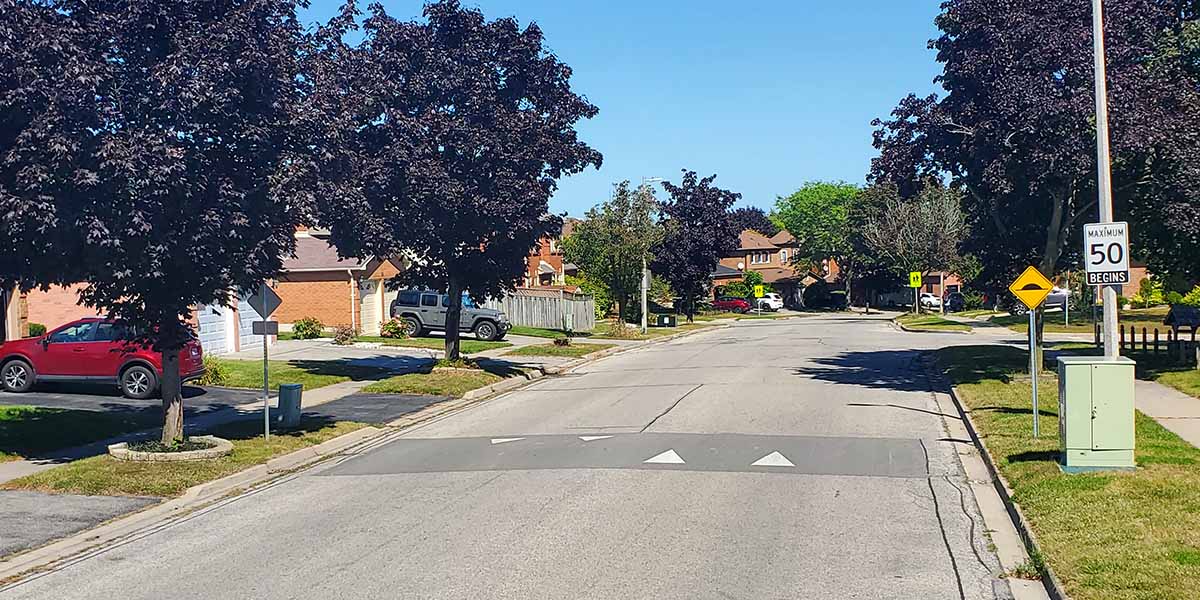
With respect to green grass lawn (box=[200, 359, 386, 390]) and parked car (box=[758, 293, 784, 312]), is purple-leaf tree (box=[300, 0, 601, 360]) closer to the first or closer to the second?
green grass lawn (box=[200, 359, 386, 390])

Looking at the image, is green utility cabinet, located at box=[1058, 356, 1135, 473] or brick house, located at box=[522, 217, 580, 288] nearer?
green utility cabinet, located at box=[1058, 356, 1135, 473]

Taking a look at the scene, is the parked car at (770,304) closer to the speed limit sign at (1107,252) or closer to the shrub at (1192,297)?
the shrub at (1192,297)

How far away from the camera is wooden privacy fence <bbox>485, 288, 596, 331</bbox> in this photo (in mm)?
49781

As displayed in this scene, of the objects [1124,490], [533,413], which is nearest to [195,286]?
[533,413]

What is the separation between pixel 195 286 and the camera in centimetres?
1468

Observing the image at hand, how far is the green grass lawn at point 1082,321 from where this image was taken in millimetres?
43653

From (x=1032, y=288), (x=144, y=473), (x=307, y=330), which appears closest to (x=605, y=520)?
(x=144, y=473)

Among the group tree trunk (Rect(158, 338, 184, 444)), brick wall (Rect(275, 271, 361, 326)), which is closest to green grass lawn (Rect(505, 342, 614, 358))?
brick wall (Rect(275, 271, 361, 326))

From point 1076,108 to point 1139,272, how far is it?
2249 inches

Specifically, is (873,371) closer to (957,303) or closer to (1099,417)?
(1099,417)

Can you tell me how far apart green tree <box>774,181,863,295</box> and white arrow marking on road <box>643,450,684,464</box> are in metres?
76.7

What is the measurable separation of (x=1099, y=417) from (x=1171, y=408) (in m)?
7.45

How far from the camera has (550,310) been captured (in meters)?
50.2

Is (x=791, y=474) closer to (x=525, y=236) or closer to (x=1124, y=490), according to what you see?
(x=1124, y=490)
